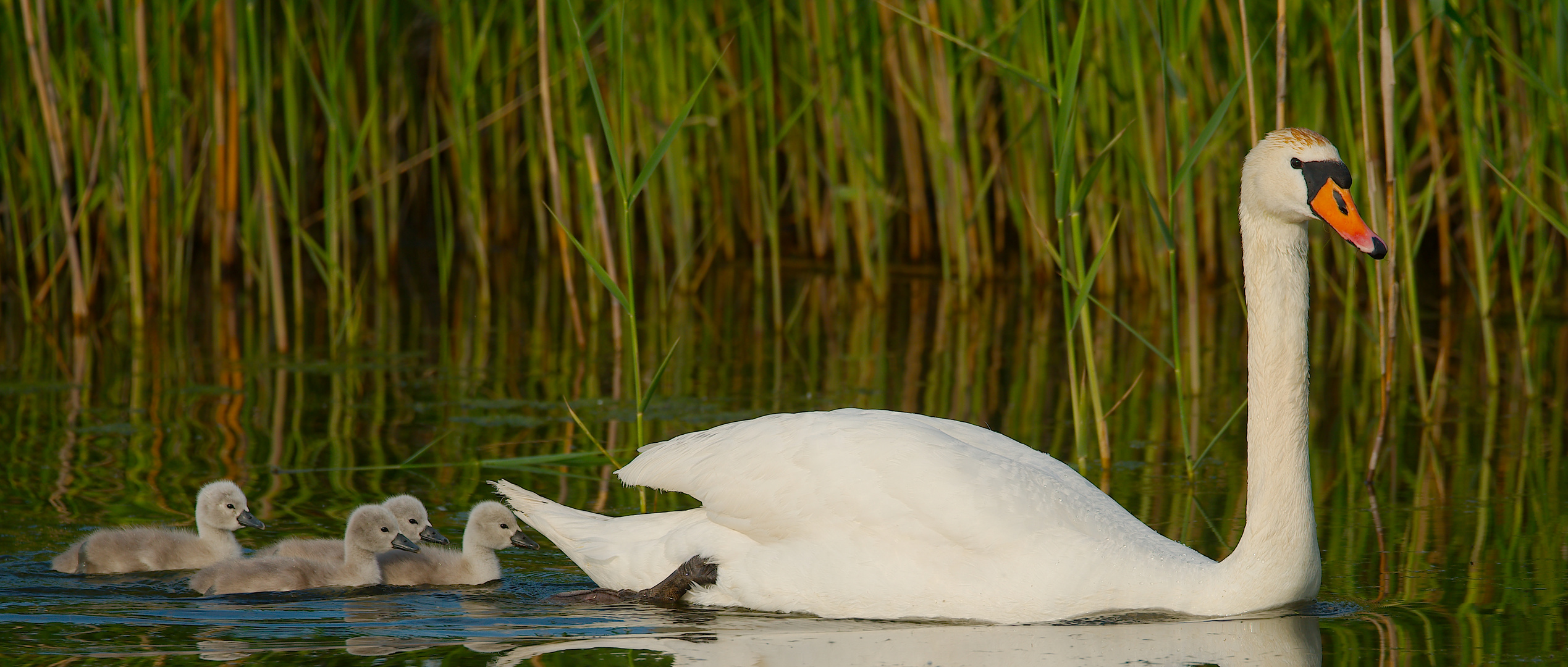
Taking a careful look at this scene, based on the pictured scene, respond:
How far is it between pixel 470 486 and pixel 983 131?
19.2 ft

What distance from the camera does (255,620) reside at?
4520 millimetres

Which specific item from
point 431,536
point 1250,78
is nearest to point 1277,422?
point 1250,78

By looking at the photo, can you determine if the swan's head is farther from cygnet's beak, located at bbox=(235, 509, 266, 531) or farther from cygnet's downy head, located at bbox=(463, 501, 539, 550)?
cygnet's beak, located at bbox=(235, 509, 266, 531)

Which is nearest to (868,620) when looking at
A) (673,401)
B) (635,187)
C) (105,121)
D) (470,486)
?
(635,187)

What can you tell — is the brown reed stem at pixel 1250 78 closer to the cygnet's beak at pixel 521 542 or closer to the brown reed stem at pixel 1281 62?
the brown reed stem at pixel 1281 62

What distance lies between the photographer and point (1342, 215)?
14.5 feet

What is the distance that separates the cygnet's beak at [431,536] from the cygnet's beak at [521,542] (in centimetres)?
20

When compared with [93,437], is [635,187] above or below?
above

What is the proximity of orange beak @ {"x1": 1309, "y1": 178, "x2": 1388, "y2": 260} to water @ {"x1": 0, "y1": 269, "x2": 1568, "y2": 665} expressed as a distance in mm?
976

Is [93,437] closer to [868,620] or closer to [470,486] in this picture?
[470,486]

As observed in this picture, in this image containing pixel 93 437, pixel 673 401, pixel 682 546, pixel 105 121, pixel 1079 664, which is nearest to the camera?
pixel 1079 664

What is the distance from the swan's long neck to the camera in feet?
14.6

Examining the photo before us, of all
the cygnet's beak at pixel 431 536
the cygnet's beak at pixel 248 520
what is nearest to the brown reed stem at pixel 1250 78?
the cygnet's beak at pixel 431 536

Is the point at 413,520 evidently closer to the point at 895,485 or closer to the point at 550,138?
the point at 895,485
